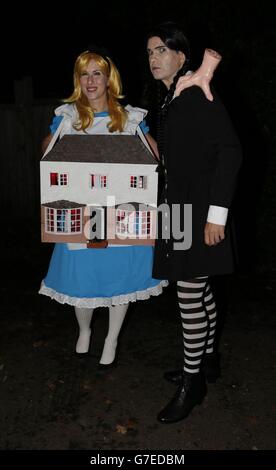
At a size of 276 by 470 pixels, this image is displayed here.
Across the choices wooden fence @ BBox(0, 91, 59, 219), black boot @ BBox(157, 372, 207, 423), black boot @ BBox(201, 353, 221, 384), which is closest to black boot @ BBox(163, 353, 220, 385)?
black boot @ BBox(201, 353, 221, 384)

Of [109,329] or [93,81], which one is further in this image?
[109,329]

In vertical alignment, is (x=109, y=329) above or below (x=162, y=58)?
below

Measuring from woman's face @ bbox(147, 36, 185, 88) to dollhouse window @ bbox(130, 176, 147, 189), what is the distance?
56cm

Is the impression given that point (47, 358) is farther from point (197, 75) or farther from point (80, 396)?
point (197, 75)

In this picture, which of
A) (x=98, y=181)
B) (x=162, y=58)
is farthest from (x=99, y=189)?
(x=162, y=58)

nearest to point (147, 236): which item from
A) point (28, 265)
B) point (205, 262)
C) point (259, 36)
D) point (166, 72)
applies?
point (205, 262)

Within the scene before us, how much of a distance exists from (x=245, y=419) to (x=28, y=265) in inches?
135

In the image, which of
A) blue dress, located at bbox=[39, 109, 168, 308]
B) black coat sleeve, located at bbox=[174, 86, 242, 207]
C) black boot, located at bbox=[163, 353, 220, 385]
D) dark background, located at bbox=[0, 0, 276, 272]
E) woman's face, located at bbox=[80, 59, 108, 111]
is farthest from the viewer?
dark background, located at bbox=[0, 0, 276, 272]

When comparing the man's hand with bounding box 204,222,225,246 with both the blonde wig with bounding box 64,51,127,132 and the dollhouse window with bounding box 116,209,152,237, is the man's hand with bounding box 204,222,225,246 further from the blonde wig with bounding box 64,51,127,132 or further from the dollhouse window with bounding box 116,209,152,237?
the blonde wig with bounding box 64,51,127,132

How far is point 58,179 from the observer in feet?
10.3

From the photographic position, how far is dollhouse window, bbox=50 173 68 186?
3137 mm

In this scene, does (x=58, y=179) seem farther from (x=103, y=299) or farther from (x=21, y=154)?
(x=21, y=154)

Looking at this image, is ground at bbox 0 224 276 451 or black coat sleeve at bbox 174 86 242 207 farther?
ground at bbox 0 224 276 451

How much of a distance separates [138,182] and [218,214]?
581 millimetres
